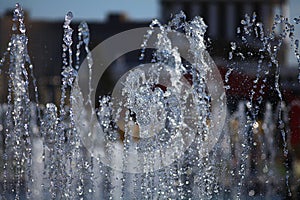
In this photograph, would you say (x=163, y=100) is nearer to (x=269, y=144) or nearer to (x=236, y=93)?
(x=236, y=93)

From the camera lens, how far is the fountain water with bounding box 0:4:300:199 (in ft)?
21.2

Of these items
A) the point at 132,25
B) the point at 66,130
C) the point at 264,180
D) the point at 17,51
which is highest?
the point at 132,25

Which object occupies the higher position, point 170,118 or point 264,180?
point 170,118

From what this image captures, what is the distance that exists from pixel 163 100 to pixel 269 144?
3.33 meters

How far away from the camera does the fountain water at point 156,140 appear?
6471 millimetres

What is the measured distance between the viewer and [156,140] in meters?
7.12

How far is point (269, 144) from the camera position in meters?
9.93

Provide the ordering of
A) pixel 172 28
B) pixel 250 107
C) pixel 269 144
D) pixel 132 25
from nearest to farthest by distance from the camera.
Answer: pixel 172 28 < pixel 250 107 < pixel 269 144 < pixel 132 25

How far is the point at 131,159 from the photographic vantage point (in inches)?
293

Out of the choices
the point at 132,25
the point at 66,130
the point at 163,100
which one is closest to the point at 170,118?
the point at 163,100

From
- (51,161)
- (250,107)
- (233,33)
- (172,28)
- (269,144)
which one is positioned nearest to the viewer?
(51,161)

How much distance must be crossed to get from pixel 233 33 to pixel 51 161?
96.8 feet

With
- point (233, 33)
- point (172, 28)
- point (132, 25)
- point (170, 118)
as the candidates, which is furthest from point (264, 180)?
point (132, 25)

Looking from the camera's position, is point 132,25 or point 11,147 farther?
point 132,25
